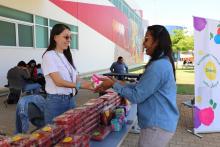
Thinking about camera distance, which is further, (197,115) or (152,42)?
(197,115)

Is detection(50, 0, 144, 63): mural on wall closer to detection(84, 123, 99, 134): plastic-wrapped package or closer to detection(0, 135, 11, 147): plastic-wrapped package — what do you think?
detection(84, 123, 99, 134): plastic-wrapped package

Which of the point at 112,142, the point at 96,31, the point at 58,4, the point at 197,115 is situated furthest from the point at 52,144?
the point at 96,31

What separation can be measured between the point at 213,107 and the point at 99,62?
15.2 meters

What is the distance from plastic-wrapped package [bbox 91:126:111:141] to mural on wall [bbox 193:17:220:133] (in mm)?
3075

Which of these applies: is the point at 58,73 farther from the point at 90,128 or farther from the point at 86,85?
the point at 90,128

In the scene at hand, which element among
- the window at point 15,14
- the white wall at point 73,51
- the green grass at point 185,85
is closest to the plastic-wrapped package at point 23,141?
the white wall at point 73,51

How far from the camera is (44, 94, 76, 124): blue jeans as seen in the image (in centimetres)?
252

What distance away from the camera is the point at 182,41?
33125 mm

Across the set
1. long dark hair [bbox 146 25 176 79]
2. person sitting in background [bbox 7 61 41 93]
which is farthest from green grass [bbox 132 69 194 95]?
long dark hair [bbox 146 25 176 79]

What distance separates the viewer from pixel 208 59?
5.32 meters

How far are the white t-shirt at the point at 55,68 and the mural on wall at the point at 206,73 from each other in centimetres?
341

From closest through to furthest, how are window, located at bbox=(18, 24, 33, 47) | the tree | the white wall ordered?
1. the white wall
2. window, located at bbox=(18, 24, 33, 47)
3. the tree

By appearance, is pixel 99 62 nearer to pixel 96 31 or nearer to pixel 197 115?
pixel 96 31

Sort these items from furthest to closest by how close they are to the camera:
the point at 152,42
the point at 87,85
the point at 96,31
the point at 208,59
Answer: the point at 96,31 < the point at 208,59 < the point at 87,85 < the point at 152,42
